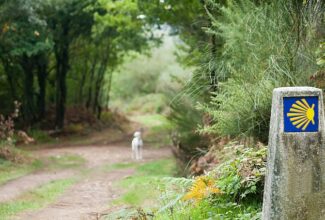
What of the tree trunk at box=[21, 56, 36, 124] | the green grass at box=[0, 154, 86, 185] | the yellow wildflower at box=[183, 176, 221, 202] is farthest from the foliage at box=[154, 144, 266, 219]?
the tree trunk at box=[21, 56, 36, 124]

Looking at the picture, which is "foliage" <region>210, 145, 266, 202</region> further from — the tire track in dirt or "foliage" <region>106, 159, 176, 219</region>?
the tire track in dirt

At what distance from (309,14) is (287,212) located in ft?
11.6

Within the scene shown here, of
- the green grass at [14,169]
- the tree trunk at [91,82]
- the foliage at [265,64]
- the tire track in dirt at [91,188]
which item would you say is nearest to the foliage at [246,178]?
the foliage at [265,64]

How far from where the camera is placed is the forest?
7121 mm

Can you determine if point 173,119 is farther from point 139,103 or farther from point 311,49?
point 139,103

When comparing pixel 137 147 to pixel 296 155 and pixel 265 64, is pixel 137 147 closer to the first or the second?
pixel 265 64

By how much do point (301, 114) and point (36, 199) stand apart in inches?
320

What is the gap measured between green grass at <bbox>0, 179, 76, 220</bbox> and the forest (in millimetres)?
26

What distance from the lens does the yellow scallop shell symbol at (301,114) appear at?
477 cm

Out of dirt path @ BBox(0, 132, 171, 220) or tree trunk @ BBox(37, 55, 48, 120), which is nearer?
dirt path @ BBox(0, 132, 171, 220)

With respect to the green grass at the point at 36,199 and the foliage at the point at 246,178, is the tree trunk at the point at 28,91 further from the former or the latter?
the foliage at the point at 246,178

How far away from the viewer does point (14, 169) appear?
53.4 ft

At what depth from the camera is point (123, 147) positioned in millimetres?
25062

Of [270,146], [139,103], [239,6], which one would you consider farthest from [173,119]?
[139,103]
